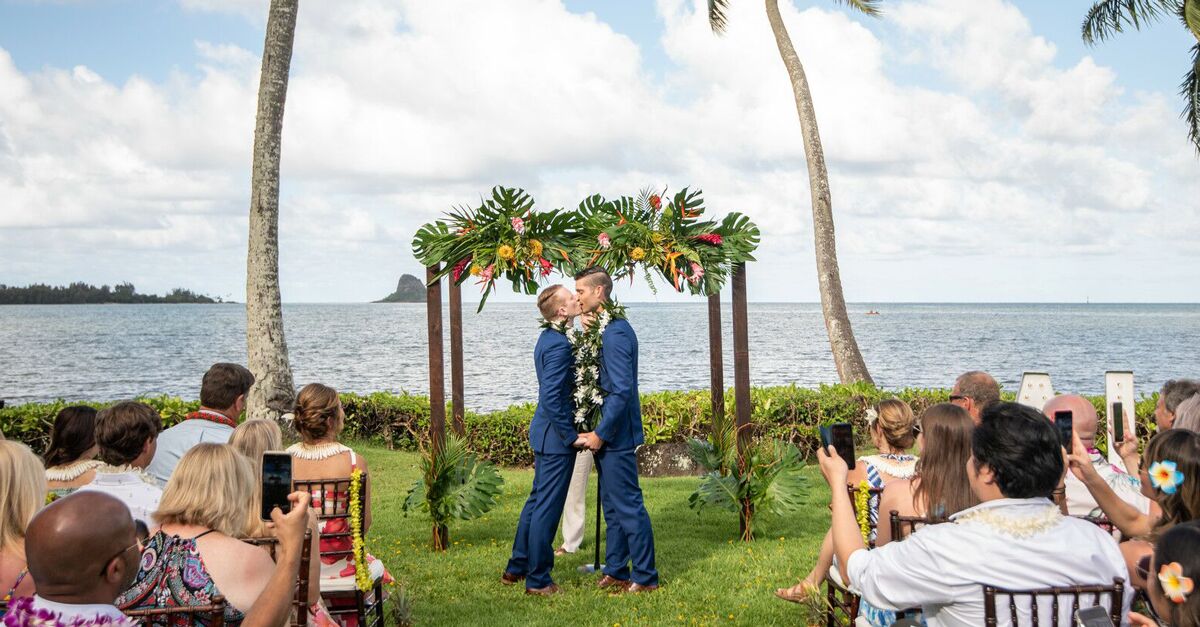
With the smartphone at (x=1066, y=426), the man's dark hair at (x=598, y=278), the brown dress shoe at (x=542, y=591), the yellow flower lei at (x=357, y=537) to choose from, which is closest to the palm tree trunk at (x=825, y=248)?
the man's dark hair at (x=598, y=278)

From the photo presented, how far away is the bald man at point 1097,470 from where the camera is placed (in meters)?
4.86

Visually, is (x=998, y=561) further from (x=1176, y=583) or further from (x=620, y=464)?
(x=620, y=464)

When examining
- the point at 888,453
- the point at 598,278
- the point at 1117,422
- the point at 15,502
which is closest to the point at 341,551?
the point at 15,502

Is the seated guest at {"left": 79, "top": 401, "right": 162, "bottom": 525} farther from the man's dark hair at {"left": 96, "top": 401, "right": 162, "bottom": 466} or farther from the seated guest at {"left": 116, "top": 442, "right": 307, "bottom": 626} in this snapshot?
the seated guest at {"left": 116, "top": 442, "right": 307, "bottom": 626}

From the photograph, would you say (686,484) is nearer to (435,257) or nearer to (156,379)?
(435,257)

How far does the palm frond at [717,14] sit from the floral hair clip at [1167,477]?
53.1 ft

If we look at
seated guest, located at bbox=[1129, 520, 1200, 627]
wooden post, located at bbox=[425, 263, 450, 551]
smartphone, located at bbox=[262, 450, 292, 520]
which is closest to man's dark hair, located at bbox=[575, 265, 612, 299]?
wooden post, located at bbox=[425, 263, 450, 551]

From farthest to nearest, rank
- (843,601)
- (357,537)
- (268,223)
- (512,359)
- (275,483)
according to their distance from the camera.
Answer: (512,359) → (268,223) → (843,601) → (357,537) → (275,483)

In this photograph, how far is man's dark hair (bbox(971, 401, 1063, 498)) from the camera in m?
2.99

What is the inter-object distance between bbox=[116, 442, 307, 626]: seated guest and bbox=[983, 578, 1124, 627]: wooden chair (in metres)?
2.23

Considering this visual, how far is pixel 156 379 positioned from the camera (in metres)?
48.3

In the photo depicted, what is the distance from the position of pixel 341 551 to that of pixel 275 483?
80.5 inches

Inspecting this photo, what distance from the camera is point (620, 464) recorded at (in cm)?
646

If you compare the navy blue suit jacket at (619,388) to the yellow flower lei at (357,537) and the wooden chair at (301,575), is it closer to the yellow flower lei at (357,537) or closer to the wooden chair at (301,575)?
the yellow flower lei at (357,537)
